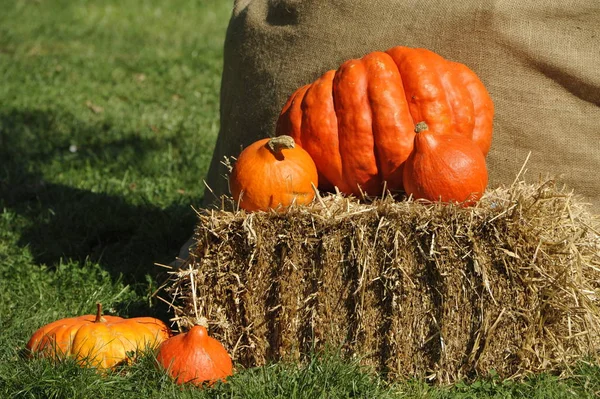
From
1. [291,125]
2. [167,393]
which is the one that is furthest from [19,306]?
[291,125]

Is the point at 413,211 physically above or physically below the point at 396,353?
above

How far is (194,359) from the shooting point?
3.26 m

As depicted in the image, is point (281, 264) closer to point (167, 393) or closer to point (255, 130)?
point (167, 393)

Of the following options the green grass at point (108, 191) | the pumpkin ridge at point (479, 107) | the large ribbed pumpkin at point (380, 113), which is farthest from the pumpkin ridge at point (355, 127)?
the green grass at point (108, 191)

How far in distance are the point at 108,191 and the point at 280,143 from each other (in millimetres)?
2861

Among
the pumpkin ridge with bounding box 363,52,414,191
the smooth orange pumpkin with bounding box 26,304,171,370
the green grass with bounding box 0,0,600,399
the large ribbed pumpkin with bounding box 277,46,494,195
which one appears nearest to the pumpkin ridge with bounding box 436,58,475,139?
the large ribbed pumpkin with bounding box 277,46,494,195

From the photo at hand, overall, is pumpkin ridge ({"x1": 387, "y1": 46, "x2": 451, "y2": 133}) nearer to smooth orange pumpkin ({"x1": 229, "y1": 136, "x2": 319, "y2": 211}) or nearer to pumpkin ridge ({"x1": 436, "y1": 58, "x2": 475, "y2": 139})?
pumpkin ridge ({"x1": 436, "y1": 58, "x2": 475, "y2": 139})

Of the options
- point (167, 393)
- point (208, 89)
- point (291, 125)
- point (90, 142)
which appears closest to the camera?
point (167, 393)

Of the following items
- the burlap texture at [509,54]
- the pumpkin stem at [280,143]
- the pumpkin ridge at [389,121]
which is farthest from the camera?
the burlap texture at [509,54]

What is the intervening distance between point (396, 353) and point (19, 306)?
2.10 m

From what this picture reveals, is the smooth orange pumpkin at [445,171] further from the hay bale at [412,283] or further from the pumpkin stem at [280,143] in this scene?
the pumpkin stem at [280,143]

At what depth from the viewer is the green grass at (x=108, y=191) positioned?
326 centimetres

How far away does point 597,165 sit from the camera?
13.1 ft

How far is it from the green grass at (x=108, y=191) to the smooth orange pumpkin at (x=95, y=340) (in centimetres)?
8
